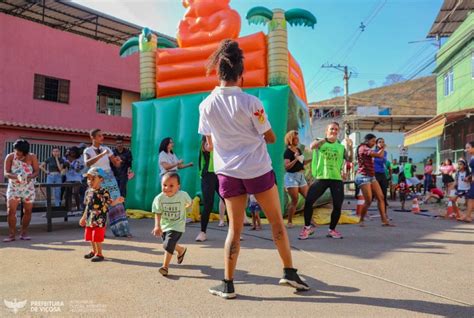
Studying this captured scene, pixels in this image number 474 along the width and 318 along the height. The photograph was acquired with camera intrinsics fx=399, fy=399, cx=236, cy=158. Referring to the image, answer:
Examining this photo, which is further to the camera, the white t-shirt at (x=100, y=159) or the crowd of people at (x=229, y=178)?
the white t-shirt at (x=100, y=159)

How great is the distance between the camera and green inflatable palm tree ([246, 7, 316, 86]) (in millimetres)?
7715

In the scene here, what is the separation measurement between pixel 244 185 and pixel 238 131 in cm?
41

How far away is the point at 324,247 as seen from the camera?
192 inches

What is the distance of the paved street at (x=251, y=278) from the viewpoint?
9.12 feet

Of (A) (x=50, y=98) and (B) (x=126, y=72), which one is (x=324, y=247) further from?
(B) (x=126, y=72)

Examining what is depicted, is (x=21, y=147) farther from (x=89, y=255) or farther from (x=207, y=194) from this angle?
(x=207, y=194)

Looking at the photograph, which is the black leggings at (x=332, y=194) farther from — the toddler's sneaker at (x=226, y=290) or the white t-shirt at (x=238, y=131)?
the toddler's sneaker at (x=226, y=290)

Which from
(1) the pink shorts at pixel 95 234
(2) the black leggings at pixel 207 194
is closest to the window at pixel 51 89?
(2) the black leggings at pixel 207 194

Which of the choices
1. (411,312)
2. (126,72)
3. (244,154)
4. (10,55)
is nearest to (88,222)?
(244,154)

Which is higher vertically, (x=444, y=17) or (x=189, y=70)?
(x=444, y=17)

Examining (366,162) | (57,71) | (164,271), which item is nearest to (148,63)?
(366,162)

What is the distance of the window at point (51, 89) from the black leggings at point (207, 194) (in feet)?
41.4

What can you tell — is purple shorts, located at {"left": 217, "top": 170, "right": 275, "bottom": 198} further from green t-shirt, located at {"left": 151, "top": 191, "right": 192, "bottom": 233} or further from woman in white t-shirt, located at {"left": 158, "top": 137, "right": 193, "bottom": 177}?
woman in white t-shirt, located at {"left": 158, "top": 137, "right": 193, "bottom": 177}

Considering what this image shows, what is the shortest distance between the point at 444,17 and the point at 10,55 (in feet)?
72.3
